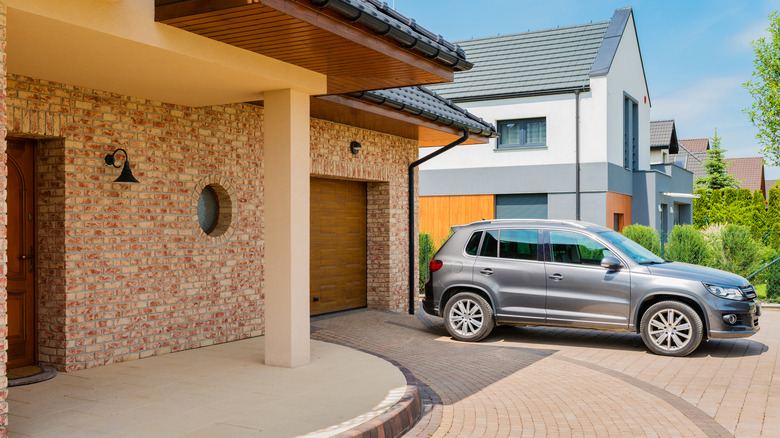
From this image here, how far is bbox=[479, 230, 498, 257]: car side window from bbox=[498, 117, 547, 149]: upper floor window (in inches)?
521

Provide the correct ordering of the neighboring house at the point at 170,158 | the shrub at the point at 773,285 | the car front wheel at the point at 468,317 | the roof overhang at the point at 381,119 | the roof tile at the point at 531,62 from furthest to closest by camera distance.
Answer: the roof tile at the point at 531,62 → the shrub at the point at 773,285 → the car front wheel at the point at 468,317 → the roof overhang at the point at 381,119 → the neighboring house at the point at 170,158

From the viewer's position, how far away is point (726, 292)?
341 inches

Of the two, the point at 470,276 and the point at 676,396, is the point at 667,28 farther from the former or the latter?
the point at 676,396

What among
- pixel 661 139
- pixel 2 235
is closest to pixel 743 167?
pixel 661 139

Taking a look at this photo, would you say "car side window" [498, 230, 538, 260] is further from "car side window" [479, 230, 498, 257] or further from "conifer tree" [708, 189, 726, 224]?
"conifer tree" [708, 189, 726, 224]

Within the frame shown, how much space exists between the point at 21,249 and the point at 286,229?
2752 millimetres

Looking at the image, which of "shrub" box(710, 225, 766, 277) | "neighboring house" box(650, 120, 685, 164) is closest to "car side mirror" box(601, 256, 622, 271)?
"shrub" box(710, 225, 766, 277)

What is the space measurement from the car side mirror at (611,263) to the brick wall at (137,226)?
15.6 ft

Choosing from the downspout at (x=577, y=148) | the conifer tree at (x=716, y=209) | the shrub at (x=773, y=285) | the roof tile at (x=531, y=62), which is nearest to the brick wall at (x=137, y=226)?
the shrub at (x=773, y=285)

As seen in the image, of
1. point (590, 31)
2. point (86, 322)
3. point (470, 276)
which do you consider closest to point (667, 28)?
point (590, 31)

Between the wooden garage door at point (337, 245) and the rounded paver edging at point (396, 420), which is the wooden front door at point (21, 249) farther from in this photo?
the wooden garage door at point (337, 245)

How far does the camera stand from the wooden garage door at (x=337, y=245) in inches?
451

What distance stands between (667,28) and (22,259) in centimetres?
3259

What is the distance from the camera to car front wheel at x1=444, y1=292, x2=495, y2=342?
977cm
